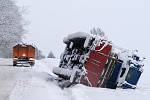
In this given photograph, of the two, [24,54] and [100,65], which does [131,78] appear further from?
[24,54]

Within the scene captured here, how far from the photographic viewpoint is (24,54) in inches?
1603

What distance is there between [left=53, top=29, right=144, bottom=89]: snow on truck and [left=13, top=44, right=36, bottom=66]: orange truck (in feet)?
66.4

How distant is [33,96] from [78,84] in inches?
133

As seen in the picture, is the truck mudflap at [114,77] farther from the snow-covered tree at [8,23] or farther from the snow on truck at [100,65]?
the snow-covered tree at [8,23]

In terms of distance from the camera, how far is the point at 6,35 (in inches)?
1930

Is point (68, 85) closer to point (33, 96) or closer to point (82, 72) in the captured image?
point (82, 72)

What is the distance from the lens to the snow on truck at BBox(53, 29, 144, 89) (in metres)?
17.8

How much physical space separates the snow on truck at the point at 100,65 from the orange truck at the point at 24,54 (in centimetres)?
2023

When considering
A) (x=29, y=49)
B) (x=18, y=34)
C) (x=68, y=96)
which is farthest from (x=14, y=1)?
(x=68, y=96)

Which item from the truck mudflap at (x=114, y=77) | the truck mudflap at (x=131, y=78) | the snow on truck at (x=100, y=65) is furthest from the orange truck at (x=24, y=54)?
the truck mudflap at (x=114, y=77)

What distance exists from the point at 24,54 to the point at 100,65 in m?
23.3

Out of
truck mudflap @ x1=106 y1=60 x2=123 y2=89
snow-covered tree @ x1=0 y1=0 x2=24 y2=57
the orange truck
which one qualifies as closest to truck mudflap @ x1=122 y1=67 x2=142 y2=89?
truck mudflap @ x1=106 y1=60 x2=123 y2=89

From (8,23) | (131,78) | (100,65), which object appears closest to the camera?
(100,65)

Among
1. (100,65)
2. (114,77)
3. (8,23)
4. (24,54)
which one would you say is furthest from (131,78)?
(8,23)
